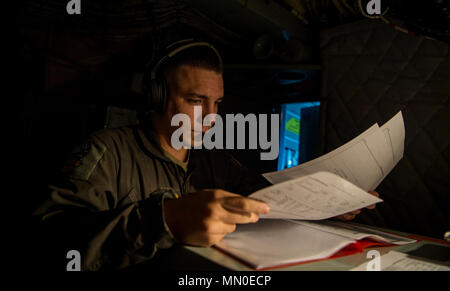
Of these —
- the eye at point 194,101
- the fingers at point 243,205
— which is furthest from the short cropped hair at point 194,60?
the fingers at point 243,205

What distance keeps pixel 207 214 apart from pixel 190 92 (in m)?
0.59

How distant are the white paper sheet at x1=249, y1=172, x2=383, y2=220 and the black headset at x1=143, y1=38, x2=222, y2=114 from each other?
1.92 feet

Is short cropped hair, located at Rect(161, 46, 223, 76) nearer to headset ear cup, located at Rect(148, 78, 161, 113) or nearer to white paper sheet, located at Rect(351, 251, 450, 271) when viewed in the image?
headset ear cup, located at Rect(148, 78, 161, 113)

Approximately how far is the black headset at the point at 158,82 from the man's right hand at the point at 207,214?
52 centimetres

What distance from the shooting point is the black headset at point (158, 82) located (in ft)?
2.82

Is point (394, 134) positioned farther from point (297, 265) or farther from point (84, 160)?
point (84, 160)

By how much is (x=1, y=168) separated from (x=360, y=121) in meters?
1.60

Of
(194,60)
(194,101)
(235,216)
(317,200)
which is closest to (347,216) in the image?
(317,200)

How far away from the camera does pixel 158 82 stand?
0.86 meters

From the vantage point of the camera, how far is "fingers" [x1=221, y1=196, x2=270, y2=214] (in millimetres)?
391

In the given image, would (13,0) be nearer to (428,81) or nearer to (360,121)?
(360,121)

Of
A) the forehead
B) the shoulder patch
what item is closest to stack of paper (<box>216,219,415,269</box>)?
the shoulder patch

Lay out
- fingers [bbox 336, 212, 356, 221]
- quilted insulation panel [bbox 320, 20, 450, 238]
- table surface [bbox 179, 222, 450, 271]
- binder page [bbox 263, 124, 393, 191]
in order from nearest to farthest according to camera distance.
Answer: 1. table surface [bbox 179, 222, 450, 271]
2. binder page [bbox 263, 124, 393, 191]
3. fingers [bbox 336, 212, 356, 221]
4. quilted insulation panel [bbox 320, 20, 450, 238]
